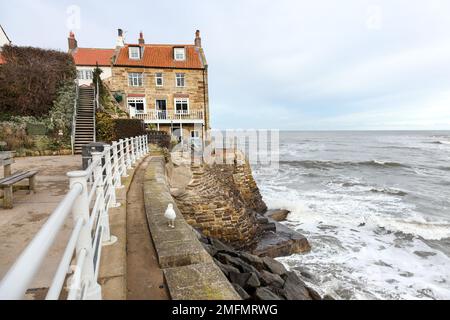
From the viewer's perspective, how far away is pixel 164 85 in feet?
87.4

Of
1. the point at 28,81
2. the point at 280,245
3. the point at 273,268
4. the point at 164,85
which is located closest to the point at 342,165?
the point at 164,85

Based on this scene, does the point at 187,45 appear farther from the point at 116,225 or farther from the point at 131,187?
the point at 116,225

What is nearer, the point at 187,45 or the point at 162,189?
the point at 162,189

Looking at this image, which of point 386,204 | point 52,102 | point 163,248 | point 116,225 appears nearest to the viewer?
point 163,248

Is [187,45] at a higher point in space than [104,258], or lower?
higher

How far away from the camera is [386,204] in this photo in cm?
1539

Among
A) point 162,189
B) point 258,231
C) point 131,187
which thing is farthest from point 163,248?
point 258,231

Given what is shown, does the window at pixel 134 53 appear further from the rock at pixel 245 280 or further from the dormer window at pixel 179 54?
the rock at pixel 245 280

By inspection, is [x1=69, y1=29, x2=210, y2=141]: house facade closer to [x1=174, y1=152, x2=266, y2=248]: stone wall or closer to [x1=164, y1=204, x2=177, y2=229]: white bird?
[x1=174, y1=152, x2=266, y2=248]: stone wall

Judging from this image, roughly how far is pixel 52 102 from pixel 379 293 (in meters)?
19.3

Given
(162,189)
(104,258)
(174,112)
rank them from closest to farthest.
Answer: (104,258)
(162,189)
(174,112)

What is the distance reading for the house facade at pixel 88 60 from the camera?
1164 inches

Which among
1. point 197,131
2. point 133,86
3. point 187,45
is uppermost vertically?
point 187,45

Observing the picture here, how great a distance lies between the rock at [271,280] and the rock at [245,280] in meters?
0.62
